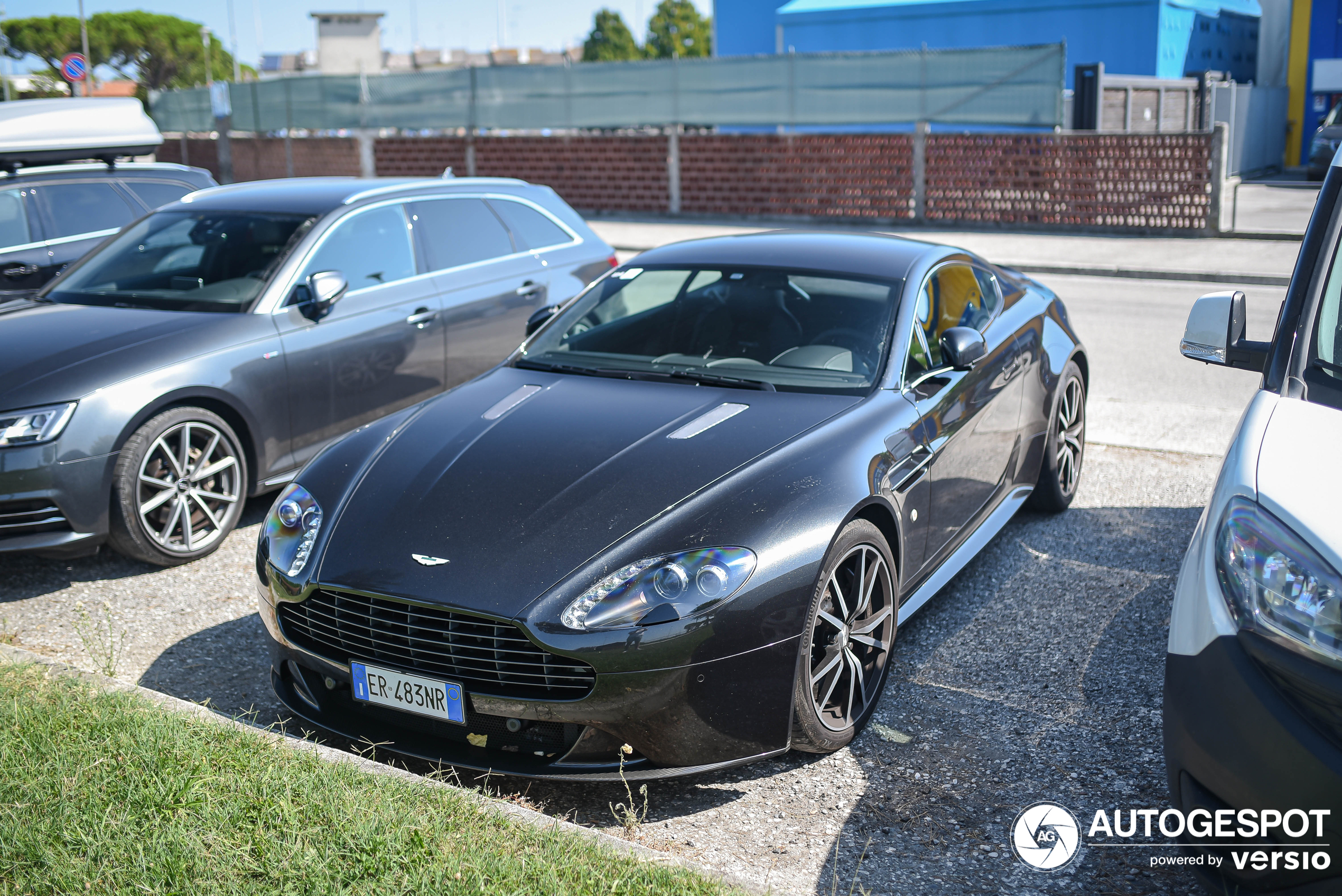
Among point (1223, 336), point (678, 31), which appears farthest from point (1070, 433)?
point (678, 31)

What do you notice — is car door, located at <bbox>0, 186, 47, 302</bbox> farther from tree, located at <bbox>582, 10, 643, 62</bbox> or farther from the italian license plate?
tree, located at <bbox>582, 10, 643, 62</bbox>

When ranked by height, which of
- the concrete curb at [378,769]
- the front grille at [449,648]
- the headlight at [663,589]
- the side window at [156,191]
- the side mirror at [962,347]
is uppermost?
the side window at [156,191]

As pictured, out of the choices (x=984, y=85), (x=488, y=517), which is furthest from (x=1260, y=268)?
(x=488, y=517)

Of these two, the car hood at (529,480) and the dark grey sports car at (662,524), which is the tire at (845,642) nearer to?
the dark grey sports car at (662,524)

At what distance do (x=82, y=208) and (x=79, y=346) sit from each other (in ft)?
11.7

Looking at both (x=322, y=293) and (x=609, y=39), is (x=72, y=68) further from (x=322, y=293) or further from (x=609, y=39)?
(x=609, y=39)

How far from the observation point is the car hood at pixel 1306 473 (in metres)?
2.45

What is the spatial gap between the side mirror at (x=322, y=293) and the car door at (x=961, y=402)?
2934 mm

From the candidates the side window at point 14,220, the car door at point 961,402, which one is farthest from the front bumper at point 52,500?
the side window at point 14,220

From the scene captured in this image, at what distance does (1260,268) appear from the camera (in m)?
14.7

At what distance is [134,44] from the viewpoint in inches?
3255

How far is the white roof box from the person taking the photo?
8.05 m

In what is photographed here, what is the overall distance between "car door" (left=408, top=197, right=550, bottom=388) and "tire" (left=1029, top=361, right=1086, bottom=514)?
309 centimetres

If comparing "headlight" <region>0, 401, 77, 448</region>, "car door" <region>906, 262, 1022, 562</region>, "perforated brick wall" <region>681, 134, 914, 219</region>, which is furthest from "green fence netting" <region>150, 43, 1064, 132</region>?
"headlight" <region>0, 401, 77, 448</region>
